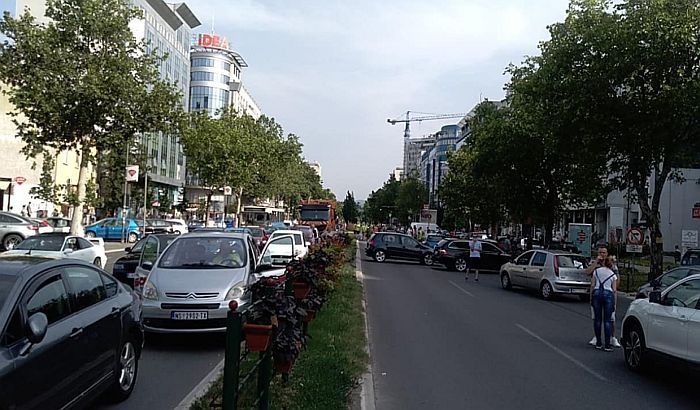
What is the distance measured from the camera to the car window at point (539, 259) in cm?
2149

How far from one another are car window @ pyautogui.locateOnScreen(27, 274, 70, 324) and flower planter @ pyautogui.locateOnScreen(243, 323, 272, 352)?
160 centimetres

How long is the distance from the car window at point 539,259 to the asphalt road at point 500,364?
4043mm

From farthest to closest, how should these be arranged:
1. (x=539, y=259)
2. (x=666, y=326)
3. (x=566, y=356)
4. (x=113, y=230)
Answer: (x=113, y=230)
(x=539, y=259)
(x=566, y=356)
(x=666, y=326)

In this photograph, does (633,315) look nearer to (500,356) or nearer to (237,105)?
(500,356)

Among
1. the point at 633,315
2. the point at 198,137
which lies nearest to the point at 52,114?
the point at 633,315

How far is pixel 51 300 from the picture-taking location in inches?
225

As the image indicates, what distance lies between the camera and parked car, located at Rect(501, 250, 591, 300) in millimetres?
20406

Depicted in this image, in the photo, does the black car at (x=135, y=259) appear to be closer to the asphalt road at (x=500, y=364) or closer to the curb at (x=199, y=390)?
the asphalt road at (x=500, y=364)

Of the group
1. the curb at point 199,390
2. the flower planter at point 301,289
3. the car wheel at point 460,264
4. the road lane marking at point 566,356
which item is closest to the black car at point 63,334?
the curb at point 199,390

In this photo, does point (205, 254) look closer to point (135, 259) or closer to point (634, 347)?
point (135, 259)

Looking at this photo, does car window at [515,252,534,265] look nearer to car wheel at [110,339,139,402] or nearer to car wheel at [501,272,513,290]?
car wheel at [501,272,513,290]

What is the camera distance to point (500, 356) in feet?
34.2

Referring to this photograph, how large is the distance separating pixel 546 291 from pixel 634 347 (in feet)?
36.9

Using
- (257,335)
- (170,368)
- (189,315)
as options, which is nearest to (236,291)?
(189,315)
